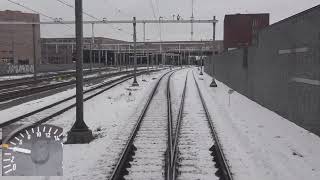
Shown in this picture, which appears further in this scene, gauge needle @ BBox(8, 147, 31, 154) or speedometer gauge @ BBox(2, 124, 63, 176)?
gauge needle @ BBox(8, 147, 31, 154)

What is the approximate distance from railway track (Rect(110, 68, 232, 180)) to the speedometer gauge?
3.48 feet

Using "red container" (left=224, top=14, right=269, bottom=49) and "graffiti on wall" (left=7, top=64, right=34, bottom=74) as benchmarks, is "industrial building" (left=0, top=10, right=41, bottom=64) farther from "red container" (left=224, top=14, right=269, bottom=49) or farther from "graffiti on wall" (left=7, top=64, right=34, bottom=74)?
"red container" (left=224, top=14, right=269, bottom=49)

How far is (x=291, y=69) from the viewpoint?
15078 millimetres

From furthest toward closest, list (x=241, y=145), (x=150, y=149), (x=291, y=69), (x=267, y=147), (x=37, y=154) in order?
(x=291, y=69), (x=241, y=145), (x=267, y=147), (x=150, y=149), (x=37, y=154)

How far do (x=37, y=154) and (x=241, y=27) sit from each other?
48.3m

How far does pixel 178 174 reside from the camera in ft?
27.0

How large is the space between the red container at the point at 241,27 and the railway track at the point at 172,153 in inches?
1514

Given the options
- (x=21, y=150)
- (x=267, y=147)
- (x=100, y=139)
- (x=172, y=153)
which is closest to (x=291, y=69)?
(x=267, y=147)

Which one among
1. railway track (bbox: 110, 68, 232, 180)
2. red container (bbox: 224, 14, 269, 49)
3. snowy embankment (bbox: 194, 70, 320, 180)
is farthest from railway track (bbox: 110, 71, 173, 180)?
red container (bbox: 224, 14, 269, 49)

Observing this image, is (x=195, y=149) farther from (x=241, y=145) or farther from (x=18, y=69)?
(x=18, y=69)

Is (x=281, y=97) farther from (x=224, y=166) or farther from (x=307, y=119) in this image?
(x=224, y=166)

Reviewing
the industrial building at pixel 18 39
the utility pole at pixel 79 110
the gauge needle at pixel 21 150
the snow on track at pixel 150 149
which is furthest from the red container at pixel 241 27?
the industrial building at pixel 18 39

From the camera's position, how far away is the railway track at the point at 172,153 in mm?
8273

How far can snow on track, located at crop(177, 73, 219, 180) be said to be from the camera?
8.38 meters
